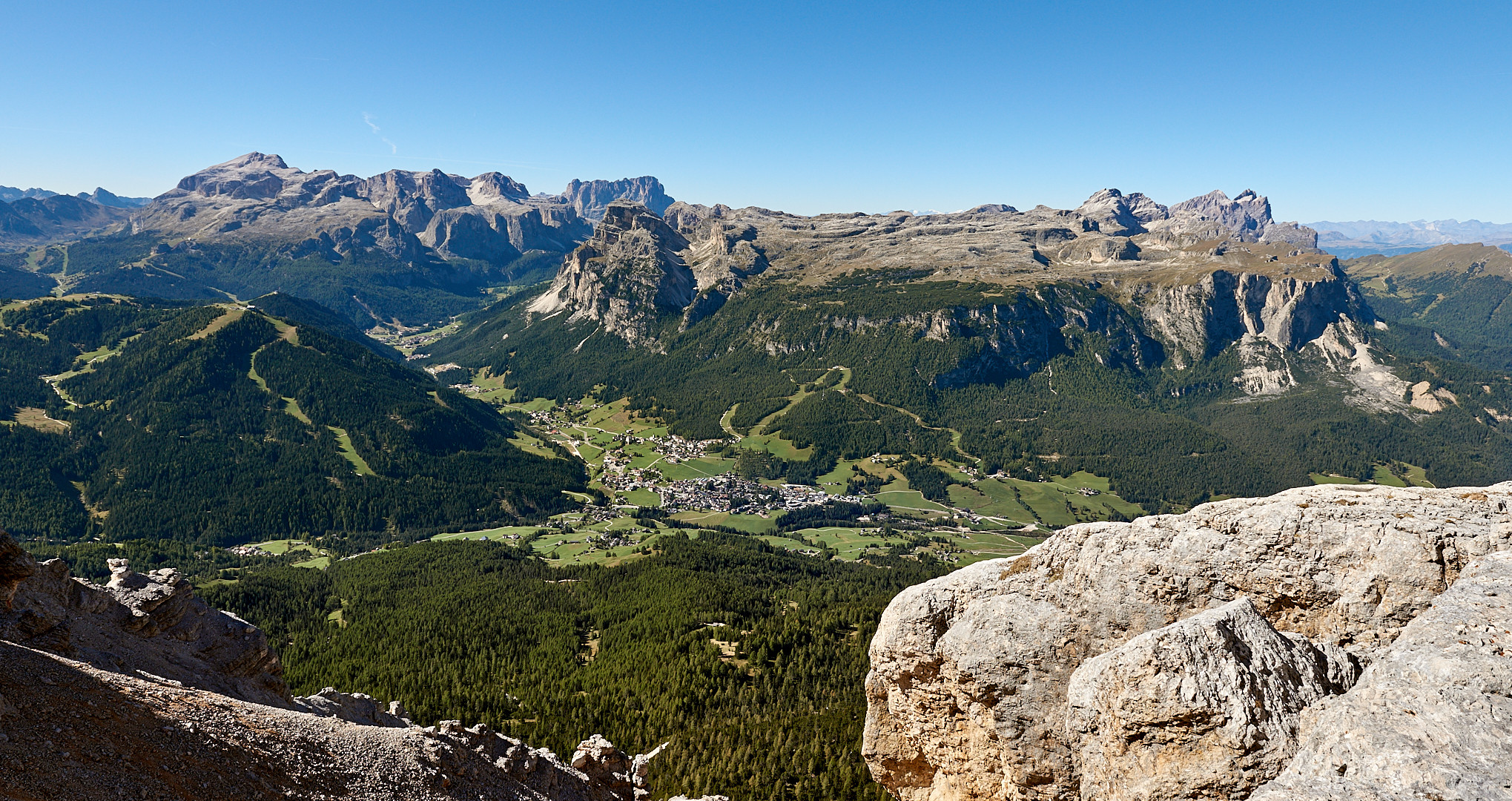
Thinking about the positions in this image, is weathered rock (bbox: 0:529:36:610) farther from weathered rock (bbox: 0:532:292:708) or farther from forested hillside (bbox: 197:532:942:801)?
forested hillside (bbox: 197:532:942:801)

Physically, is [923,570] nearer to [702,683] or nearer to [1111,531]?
[702,683]

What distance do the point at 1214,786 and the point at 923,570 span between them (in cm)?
15857

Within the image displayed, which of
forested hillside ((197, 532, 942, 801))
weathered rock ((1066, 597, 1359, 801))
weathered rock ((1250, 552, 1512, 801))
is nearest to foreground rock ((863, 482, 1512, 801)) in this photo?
weathered rock ((1066, 597, 1359, 801))

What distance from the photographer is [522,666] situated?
109 metres

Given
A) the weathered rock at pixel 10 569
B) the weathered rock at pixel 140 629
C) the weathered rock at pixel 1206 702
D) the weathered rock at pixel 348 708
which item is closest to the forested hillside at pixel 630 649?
the weathered rock at pixel 348 708

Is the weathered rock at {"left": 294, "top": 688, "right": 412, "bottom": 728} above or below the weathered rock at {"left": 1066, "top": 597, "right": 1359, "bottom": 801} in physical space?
below

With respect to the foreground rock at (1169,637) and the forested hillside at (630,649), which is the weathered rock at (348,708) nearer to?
the forested hillside at (630,649)

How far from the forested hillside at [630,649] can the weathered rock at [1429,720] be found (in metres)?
57.4

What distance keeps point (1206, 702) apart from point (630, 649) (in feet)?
340

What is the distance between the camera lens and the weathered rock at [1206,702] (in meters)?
20.2

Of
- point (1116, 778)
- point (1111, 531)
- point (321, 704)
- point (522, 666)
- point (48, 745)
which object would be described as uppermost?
point (1111, 531)

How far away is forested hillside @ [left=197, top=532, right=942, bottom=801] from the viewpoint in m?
80.2

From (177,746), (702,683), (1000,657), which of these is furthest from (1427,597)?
(702,683)

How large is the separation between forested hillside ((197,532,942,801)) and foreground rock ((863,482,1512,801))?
143ft
